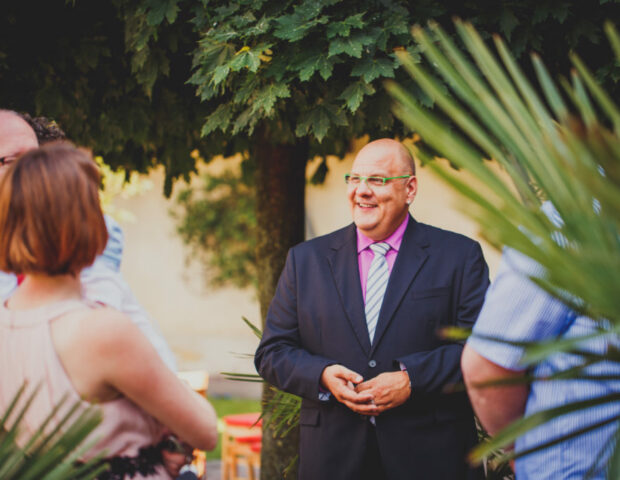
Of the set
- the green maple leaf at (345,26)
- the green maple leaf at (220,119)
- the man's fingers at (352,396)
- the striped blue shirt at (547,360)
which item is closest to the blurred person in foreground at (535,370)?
the striped blue shirt at (547,360)

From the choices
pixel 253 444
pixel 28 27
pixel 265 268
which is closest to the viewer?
pixel 28 27

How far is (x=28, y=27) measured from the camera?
3.82 metres

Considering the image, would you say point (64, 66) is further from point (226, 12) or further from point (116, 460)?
point (116, 460)

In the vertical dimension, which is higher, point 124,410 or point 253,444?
point 124,410

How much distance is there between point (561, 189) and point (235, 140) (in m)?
3.95

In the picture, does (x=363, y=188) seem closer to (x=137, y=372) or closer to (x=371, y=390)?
(x=371, y=390)

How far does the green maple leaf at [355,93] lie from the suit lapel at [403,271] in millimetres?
557

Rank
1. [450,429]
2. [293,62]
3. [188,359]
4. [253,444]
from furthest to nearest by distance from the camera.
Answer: [188,359] < [253,444] < [293,62] < [450,429]

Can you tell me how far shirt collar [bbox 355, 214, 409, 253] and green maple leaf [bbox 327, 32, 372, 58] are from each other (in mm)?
725

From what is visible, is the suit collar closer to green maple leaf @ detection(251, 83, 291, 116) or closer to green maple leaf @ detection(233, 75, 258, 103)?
green maple leaf @ detection(251, 83, 291, 116)

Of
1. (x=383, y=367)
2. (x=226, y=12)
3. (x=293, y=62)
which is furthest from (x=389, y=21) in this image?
(x=383, y=367)

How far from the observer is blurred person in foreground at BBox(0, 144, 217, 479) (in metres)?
1.46

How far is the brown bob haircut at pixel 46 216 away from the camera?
1476 millimetres

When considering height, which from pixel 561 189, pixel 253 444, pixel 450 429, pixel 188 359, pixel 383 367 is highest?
pixel 561 189
